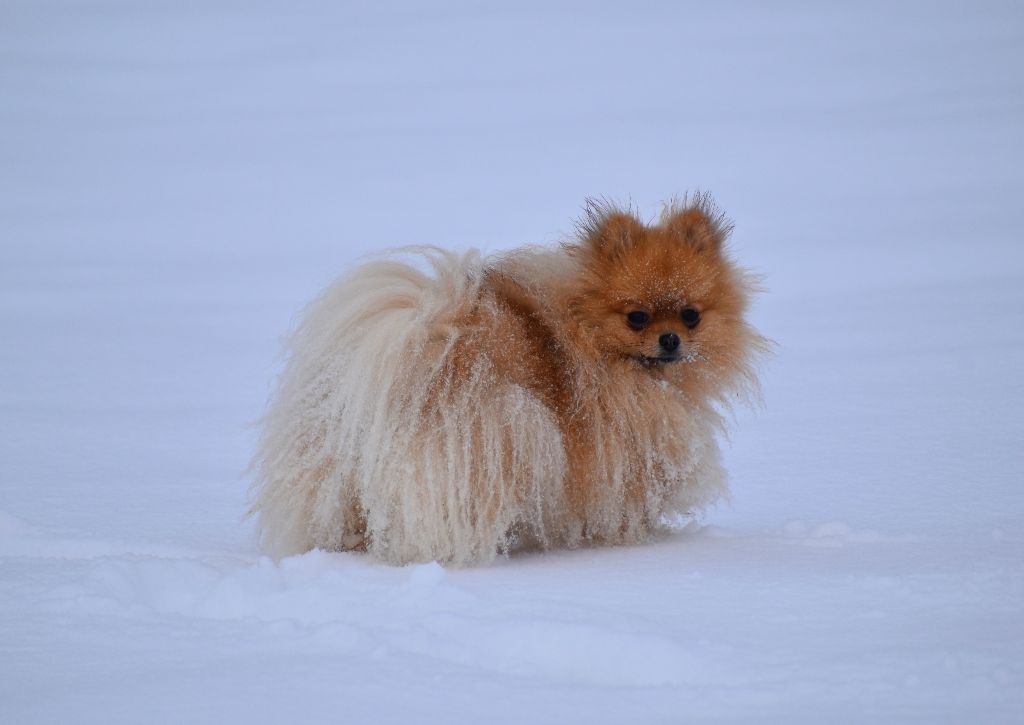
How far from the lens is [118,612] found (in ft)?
8.53

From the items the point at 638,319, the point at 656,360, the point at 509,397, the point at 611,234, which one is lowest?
the point at 509,397

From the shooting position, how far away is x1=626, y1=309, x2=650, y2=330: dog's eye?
3.49m

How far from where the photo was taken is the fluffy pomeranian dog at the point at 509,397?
3.24 m

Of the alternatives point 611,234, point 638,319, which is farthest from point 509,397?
point 611,234

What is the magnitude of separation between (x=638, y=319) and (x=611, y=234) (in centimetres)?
31

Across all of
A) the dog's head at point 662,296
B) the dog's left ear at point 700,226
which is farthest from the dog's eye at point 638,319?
the dog's left ear at point 700,226

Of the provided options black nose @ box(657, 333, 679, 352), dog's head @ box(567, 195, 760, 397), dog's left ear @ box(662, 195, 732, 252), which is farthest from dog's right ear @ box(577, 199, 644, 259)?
black nose @ box(657, 333, 679, 352)

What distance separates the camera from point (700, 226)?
371 centimetres

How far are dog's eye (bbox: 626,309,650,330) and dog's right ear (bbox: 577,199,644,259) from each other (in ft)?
0.70

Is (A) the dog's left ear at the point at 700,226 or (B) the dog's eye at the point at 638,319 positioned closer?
(B) the dog's eye at the point at 638,319

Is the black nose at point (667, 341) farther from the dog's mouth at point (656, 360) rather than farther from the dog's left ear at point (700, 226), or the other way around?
the dog's left ear at point (700, 226)

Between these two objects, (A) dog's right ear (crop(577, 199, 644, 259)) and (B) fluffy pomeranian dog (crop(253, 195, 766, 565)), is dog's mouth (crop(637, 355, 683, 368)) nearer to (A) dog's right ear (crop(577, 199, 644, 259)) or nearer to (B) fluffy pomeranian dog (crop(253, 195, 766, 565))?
(B) fluffy pomeranian dog (crop(253, 195, 766, 565))

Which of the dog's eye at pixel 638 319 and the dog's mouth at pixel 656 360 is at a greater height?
the dog's eye at pixel 638 319

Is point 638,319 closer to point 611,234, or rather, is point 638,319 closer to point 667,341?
point 667,341
